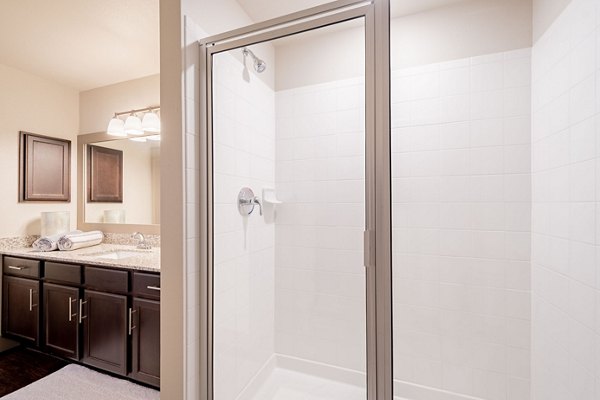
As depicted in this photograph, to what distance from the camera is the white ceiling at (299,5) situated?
182 centimetres

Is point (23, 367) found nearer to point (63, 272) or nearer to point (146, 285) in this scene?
point (63, 272)

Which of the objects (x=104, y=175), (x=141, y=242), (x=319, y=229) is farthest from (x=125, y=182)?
(x=319, y=229)

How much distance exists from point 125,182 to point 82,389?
162 centimetres

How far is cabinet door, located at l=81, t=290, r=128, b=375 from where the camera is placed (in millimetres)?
1951

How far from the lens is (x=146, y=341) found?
6.15 ft

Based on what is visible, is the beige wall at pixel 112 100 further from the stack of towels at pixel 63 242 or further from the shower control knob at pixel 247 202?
the shower control knob at pixel 247 202

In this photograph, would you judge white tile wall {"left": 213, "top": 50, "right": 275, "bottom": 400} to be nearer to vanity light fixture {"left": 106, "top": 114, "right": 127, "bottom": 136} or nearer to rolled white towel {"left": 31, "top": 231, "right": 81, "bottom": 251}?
vanity light fixture {"left": 106, "top": 114, "right": 127, "bottom": 136}

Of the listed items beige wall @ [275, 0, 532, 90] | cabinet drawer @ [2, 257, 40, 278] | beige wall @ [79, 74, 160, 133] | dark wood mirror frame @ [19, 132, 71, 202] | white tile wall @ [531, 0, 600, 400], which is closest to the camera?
white tile wall @ [531, 0, 600, 400]

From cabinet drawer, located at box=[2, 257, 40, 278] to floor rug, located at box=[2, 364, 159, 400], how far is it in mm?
774

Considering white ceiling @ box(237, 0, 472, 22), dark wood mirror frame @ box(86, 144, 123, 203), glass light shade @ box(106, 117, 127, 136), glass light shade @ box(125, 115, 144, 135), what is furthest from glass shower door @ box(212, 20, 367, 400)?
dark wood mirror frame @ box(86, 144, 123, 203)

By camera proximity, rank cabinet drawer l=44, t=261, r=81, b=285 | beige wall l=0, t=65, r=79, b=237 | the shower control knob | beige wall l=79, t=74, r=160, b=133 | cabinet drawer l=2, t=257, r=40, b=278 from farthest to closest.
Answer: beige wall l=79, t=74, r=160, b=133, beige wall l=0, t=65, r=79, b=237, cabinet drawer l=2, t=257, r=40, b=278, cabinet drawer l=44, t=261, r=81, b=285, the shower control knob

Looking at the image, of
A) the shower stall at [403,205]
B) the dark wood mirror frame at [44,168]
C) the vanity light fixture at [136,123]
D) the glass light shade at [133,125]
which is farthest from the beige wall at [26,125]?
the shower stall at [403,205]

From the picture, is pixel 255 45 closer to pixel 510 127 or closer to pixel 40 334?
pixel 510 127

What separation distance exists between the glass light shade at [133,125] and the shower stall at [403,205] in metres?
1.47
